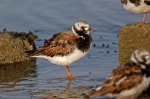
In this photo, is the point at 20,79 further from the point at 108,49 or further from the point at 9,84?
the point at 108,49

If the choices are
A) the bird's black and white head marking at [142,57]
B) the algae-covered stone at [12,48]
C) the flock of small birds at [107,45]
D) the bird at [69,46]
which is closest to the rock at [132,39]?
the flock of small birds at [107,45]

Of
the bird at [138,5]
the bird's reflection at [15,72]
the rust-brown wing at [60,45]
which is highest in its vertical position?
the bird at [138,5]

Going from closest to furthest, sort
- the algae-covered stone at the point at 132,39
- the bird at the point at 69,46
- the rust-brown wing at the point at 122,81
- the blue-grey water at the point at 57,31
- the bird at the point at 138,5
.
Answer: the rust-brown wing at the point at 122,81, the blue-grey water at the point at 57,31, the algae-covered stone at the point at 132,39, the bird at the point at 69,46, the bird at the point at 138,5

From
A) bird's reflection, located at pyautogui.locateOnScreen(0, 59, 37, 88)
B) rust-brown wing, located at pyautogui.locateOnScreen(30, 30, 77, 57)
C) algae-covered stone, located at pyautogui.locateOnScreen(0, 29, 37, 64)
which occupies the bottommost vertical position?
bird's reflection, located at pyautogui.locateOnScreen(0, 59, 37, 88)

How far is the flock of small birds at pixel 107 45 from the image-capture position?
275 inches

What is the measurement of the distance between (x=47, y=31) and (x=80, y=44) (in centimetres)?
350

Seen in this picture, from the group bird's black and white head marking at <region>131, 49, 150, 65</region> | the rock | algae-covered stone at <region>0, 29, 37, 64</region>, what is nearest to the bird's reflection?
algae-covered stone at <region>0, 29, 37, 64</region>

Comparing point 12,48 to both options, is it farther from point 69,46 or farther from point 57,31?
point 57,31

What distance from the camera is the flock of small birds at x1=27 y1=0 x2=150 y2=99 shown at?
6.98m

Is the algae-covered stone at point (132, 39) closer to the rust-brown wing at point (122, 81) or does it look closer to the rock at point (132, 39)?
the rock at point (132, 39)

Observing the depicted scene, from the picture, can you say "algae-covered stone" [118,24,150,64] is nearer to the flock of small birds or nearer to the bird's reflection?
the flock of small birds

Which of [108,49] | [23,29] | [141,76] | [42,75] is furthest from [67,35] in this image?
[23,29]

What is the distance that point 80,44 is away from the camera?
9.33m

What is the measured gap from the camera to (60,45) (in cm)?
942
